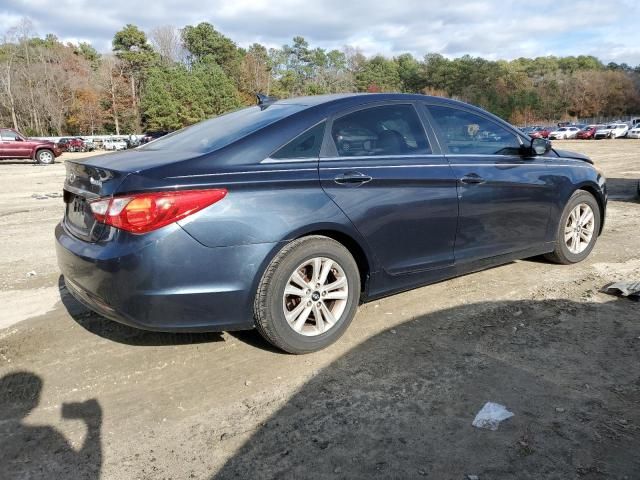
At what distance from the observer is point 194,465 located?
7.45 ft

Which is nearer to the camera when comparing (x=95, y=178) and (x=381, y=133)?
(x=95, y=178)

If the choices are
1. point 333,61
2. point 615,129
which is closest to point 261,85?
point 333,61

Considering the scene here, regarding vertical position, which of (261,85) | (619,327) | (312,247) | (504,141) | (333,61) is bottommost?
(619,327)

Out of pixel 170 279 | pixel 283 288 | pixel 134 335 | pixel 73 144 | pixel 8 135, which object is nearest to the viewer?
pixel 170 279

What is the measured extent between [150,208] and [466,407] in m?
1.97

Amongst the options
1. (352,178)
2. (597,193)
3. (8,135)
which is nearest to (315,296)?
(352,178)

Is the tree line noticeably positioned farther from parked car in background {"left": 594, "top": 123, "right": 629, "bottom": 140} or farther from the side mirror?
the side mirror

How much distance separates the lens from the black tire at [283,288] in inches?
119

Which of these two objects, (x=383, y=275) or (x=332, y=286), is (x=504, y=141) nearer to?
(x=383, y=275)

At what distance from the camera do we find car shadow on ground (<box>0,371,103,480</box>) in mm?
2236

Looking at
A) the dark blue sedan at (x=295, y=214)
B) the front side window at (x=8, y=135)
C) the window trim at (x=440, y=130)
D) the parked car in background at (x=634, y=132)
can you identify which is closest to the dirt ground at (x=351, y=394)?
the dark blue sedan at (x=295, y=214)

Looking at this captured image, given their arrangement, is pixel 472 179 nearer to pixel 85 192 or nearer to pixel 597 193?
pixel 597 193

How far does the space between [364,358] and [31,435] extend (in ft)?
6.09

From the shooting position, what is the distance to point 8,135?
22.7m
